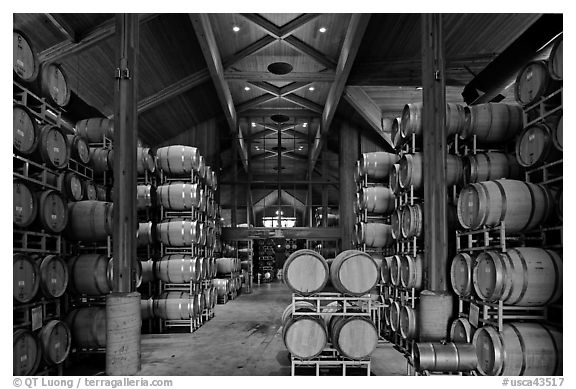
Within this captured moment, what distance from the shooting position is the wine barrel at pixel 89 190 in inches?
314

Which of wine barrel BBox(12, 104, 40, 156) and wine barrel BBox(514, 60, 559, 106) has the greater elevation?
wine barrel BBox(514, 60, 559, 106)

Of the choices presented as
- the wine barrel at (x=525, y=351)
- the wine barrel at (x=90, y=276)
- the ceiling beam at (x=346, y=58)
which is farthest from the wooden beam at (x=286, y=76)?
the wine barrel at (x=525, y=351)

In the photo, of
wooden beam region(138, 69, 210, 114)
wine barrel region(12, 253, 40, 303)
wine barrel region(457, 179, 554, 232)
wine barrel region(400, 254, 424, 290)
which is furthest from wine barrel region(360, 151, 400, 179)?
wooden beam region(138, 69, 210, 114)

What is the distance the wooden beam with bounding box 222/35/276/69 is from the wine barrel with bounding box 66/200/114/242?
25.3 ft

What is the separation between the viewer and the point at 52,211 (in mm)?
6109

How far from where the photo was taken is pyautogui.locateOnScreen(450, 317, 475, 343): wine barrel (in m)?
6.14

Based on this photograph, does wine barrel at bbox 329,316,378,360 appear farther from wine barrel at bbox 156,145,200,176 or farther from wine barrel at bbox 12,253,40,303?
wine barrel at bbox 156,145,200,176

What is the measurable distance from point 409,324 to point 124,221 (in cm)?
479

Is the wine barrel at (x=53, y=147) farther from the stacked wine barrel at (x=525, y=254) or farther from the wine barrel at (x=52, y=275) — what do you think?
the stacked wine barrel at (x=525, y=254)

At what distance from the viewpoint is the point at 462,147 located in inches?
298

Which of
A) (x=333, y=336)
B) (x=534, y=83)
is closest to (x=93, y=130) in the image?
(x=333, y=336)

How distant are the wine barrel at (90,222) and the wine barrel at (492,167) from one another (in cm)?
569
